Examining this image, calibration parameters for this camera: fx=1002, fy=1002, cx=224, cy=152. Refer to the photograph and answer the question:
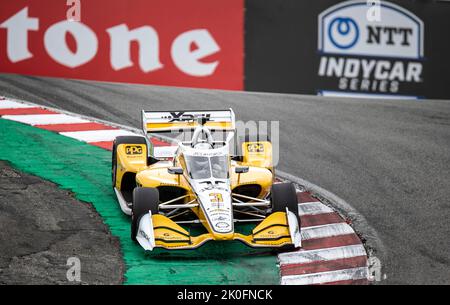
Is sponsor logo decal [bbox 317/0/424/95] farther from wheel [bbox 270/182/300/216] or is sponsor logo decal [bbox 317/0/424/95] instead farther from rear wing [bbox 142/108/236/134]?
wheel [bbox 270/182/300/216]

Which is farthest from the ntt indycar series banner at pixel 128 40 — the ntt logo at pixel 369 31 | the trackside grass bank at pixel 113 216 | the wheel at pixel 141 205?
Result: the wheel at pixel 141 205

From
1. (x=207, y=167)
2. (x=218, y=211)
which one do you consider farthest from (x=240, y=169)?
(x=218, y=211)

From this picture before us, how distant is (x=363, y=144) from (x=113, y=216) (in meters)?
4.49

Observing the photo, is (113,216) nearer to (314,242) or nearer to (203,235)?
(203,235)

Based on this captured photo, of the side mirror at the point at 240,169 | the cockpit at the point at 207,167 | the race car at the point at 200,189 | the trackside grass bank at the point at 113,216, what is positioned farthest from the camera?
the side mirror at the point at 240,169

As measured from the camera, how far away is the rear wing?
1107cm

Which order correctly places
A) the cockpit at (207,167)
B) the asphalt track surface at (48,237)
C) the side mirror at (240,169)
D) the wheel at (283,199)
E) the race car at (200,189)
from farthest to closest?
the side mirror at (240,169) → the cockpit at (207,167) → the wheel at (283,199) → the race car at (200,189) → the asphalt track surface at (48,237)

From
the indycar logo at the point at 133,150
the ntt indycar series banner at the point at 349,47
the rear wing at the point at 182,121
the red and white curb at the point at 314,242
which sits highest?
the ntt indycar series banner at the point at 349,47

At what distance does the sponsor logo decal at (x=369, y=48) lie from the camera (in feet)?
51.5

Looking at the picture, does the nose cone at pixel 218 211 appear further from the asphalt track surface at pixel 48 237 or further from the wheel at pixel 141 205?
the asphalt track surface at pixel 48 237

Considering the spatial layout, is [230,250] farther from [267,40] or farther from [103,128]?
[267,40]

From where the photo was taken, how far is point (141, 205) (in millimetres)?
9484

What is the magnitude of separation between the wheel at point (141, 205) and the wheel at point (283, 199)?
3.81ft

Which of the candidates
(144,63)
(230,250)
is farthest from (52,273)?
(144,63)
